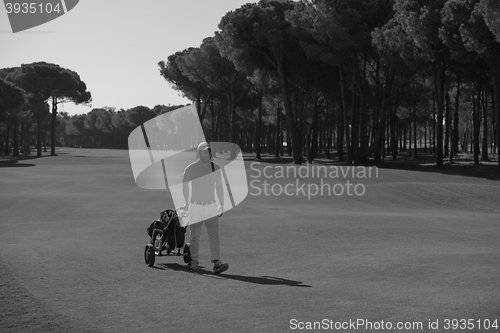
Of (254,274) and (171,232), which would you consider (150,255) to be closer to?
(171,232)

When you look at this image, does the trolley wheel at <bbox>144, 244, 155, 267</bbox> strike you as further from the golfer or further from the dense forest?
the dense forest

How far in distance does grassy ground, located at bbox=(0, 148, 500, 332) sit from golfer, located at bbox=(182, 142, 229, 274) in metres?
0.88

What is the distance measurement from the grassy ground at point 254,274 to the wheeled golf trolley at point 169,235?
334 mm

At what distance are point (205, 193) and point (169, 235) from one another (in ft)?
5.32

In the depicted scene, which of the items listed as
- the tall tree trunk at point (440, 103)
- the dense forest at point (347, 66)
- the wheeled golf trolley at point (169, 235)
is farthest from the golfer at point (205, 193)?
the tall tree trunk at point (440, 103)

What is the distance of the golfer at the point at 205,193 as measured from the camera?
12.2m

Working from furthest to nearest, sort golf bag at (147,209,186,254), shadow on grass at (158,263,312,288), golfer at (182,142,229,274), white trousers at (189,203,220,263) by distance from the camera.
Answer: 1. golf bag at (147,209,186,254)
2. white trousers at (189,203,220,263)
3. golfer at (182,142,229,274)
4. shadow on grass at (158,263,312,288)

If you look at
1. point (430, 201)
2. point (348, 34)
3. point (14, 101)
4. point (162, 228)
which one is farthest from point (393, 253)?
point (14, 101)

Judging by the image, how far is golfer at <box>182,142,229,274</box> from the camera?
12.2 m

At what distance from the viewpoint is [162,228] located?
13.9 metres

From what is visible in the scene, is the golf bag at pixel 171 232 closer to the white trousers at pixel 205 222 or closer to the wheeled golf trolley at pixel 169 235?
the wheeled golf trolley at pixel 169 235

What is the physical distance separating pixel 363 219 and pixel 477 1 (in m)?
24.4

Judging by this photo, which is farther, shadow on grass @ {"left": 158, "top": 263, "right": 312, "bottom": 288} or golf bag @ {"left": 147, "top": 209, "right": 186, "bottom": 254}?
golf bag @ {"left": 147, "top": 209, "right": 186, "bottom": 254}

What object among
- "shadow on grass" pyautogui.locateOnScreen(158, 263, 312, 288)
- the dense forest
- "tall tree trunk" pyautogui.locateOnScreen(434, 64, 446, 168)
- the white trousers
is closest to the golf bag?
"shadow on grass" pyautogui.locateOnScreen(158, 263, 312, 288)
